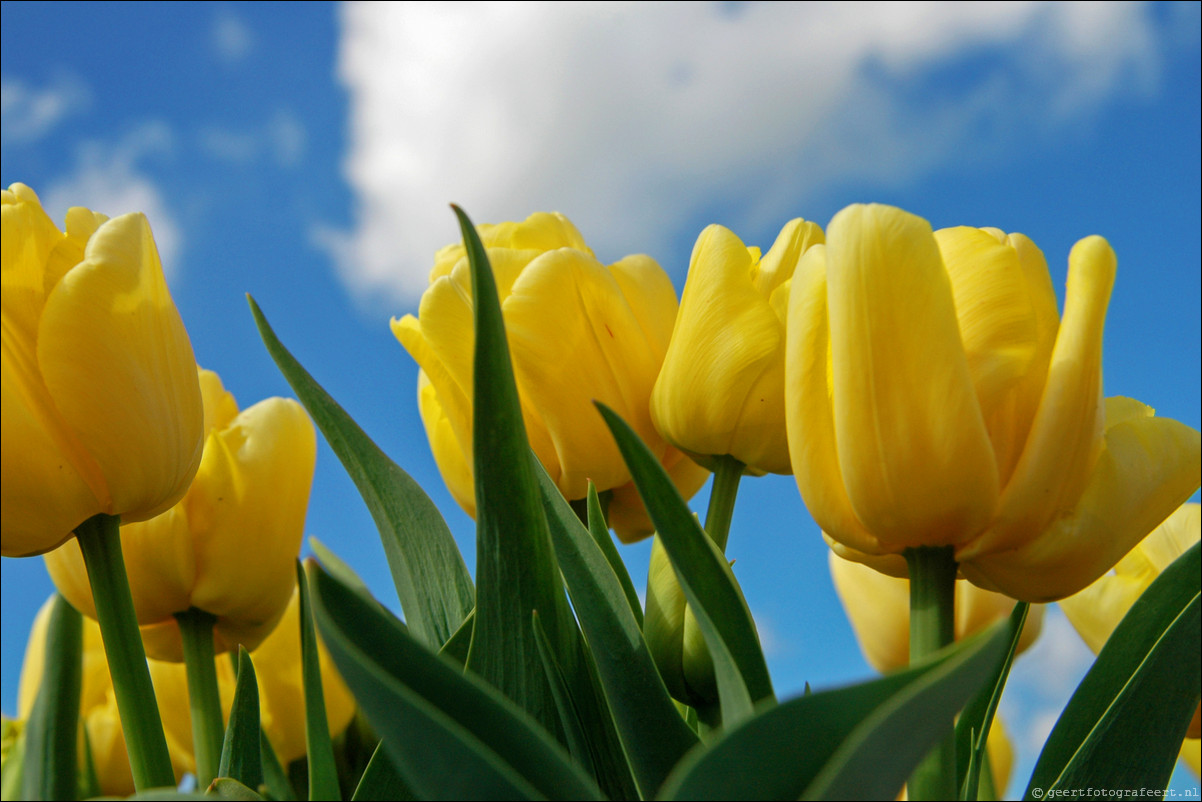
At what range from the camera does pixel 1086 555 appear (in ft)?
1.36

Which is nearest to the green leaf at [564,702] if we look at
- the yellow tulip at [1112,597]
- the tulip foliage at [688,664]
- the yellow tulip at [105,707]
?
the tulip foliage at [688,664]

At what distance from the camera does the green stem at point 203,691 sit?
0.60 metres

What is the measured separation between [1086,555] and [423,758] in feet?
0.96

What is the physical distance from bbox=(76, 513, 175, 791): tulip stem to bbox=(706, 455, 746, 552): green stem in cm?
29

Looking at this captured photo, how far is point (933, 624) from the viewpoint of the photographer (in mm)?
396

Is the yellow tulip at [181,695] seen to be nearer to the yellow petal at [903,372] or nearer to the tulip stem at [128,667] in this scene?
the tulip stem at [128,667]

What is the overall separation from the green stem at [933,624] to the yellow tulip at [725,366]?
147 mm

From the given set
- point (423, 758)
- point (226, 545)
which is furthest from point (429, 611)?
point (423, 758)

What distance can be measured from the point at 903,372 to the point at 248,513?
17.4 inches

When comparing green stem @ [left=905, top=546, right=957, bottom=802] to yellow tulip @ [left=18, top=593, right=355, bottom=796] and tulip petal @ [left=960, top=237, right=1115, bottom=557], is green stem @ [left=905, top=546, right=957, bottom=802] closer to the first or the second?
tulip petal @ [left=960, top=237, right=1115, bottom=557]

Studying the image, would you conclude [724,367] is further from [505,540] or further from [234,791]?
[234,791]

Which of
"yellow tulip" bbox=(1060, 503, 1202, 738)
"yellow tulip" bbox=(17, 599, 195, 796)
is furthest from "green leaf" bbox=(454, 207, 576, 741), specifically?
"yellow tulip" bbox=(17, 599, 195, 796)

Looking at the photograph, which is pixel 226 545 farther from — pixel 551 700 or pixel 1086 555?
pixel 1086 555

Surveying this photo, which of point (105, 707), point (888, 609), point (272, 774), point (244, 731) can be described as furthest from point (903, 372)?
point (105, 707)
